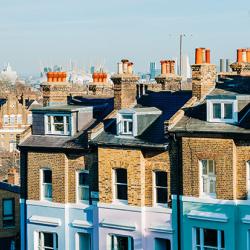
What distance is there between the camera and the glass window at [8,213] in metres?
48.6

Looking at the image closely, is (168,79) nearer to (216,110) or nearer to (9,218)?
(216,110)

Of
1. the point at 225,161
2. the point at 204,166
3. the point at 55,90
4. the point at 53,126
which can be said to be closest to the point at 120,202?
the point at 204,166

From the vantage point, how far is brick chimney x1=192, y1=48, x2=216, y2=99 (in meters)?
34.6

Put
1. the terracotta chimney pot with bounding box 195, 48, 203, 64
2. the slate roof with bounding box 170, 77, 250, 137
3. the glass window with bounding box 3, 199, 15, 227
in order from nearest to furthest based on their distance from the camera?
the slate roof with bounding box 170, 77, 250, 137 → the terracotta chimney pot with bounding box 195, 48, 203, 64 → the glass window with bounding box 3, 199, 15, 227

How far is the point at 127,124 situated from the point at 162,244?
5344mm

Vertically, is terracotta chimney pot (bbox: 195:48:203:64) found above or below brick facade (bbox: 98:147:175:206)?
above

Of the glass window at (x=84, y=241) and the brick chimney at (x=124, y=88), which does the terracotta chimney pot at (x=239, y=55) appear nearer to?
the brick chimney at (x=124, y=88)

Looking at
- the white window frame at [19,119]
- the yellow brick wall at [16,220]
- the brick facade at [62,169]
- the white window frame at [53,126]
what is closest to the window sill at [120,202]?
the brick facade at [62,169]

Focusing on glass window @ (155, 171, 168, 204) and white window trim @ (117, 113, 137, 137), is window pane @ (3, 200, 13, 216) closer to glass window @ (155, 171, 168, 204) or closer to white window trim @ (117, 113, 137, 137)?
white window trim @ (117, 113, 137, 137)

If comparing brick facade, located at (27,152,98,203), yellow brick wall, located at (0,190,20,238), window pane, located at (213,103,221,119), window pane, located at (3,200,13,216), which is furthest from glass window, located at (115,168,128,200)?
window pane, located at (3,200,13,216)

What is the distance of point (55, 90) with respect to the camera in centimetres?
3981

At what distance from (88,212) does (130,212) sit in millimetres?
2394

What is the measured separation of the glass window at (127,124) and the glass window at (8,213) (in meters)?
16.2

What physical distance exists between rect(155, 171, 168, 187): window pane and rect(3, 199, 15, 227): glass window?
672 inches
